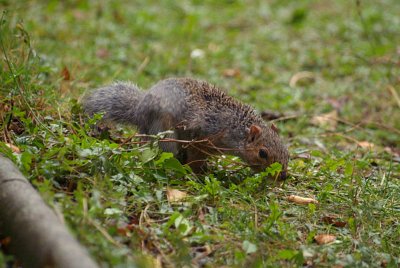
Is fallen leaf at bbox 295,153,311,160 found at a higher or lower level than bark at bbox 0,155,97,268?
lower

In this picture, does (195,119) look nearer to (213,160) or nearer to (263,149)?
(213,160)

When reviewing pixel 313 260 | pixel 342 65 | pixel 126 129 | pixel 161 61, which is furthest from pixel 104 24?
pixel 313 260

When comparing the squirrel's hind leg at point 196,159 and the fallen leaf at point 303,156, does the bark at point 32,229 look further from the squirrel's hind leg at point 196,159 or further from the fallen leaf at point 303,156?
the fallen leaf at point 303,156

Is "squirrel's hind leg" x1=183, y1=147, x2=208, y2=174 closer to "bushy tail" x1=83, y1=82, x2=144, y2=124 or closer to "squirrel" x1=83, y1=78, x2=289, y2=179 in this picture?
"squirrel" x1=83, y1=78, x2=289, y2=179

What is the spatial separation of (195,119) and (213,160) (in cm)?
44

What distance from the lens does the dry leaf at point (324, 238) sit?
14.6ft

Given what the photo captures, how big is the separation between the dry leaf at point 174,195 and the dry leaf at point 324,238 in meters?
1.07

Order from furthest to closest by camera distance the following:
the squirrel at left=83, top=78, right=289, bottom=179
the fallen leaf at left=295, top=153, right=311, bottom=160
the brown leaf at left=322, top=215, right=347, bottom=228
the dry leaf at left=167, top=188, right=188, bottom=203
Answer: the fallen leaf at left=295, top=153, right=311, bottom=160 < the squirrel at left=83, top=78, right=289, bottom=179 < the brown leaf at left=322, top=215, right=347, bottom=228 < the dry leaf at left=167, top=188, right=188, bottom=203

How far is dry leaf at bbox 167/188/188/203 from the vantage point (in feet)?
15.0

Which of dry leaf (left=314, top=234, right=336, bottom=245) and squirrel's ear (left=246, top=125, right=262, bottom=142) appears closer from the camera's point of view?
dry leaf (left=314, top=234, right=336, bottom=245)

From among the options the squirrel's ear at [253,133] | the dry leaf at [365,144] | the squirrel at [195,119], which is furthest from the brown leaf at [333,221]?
the dry leaf at [365,144]

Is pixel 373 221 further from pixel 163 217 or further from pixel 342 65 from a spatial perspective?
pixel 342 65

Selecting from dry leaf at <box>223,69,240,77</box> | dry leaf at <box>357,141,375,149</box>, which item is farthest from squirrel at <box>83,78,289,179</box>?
dry leaf at <box>223,69,240,77</box>

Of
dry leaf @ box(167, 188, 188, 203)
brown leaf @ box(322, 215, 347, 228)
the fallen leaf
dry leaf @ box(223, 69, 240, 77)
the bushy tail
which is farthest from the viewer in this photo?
dry leaf @ box(223, 69, 240, 77)
